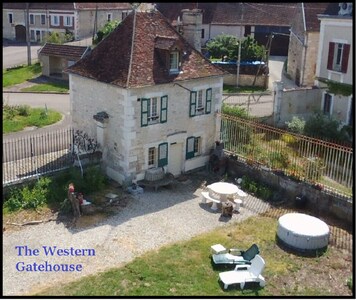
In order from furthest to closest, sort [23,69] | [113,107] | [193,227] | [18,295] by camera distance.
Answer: [23,69]
[113,107]
[193,227]
[18,295]

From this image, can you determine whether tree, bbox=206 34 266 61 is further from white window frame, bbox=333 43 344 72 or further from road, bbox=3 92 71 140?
road, bbox=3 92 71 140

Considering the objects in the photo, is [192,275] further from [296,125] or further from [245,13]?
[245,13]

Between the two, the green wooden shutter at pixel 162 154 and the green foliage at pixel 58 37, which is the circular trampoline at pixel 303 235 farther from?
the green foliage at pixel 58 37

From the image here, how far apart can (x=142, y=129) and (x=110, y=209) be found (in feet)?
11.3

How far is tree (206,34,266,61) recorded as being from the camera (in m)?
41.6

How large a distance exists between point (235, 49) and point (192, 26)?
64.8ft

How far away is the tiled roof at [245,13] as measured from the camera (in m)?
51.2

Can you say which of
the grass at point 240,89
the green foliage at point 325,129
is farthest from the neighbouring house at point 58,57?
the green foliage at point 325,129

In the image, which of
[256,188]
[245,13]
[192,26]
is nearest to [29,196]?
[256,188]

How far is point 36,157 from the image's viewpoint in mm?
22062

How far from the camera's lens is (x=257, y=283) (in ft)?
46.3

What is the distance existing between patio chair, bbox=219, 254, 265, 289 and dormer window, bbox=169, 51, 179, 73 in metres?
9.04

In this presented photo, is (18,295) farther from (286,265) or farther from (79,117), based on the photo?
(79,117)

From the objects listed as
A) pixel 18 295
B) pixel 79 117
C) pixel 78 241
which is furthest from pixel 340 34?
pixel 18 295
